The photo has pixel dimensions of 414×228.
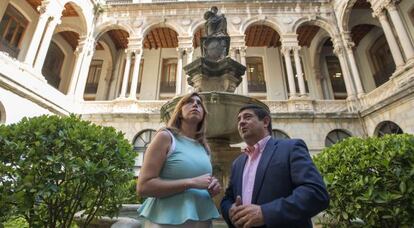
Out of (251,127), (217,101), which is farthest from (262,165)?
(217,101)

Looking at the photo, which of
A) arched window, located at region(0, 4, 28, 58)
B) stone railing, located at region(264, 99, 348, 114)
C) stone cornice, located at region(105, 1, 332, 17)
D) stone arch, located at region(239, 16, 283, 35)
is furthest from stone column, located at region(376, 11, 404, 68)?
arched window, located at region(0, 4, 28, 58)

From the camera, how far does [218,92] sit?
15.0 ft

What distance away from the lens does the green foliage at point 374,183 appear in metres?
3.25

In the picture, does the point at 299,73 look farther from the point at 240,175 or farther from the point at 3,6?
the point at 3,6

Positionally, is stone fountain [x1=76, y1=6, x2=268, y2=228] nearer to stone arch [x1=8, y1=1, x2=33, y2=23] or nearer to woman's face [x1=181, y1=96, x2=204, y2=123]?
woman's face [x1=181, y1=96, x2=204, y2=123]

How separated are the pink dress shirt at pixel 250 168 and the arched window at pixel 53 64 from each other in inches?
813

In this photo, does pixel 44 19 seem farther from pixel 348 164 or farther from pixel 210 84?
pixel 348 164

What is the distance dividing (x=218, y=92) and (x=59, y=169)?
8.68 feet

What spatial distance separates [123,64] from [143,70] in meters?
1.86

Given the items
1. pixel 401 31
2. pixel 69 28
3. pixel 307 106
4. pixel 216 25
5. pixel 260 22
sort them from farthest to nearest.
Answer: pixel 69 28 → pixel 260 22 → pixel 307 106 → pixel 401 31 → pixel 216 25

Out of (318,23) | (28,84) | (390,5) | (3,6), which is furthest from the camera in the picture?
(318,23)

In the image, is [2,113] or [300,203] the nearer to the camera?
[300,203]

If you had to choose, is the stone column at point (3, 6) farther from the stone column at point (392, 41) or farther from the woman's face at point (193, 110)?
the stone column at point (392, 41)

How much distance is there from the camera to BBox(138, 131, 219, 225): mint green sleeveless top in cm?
159
